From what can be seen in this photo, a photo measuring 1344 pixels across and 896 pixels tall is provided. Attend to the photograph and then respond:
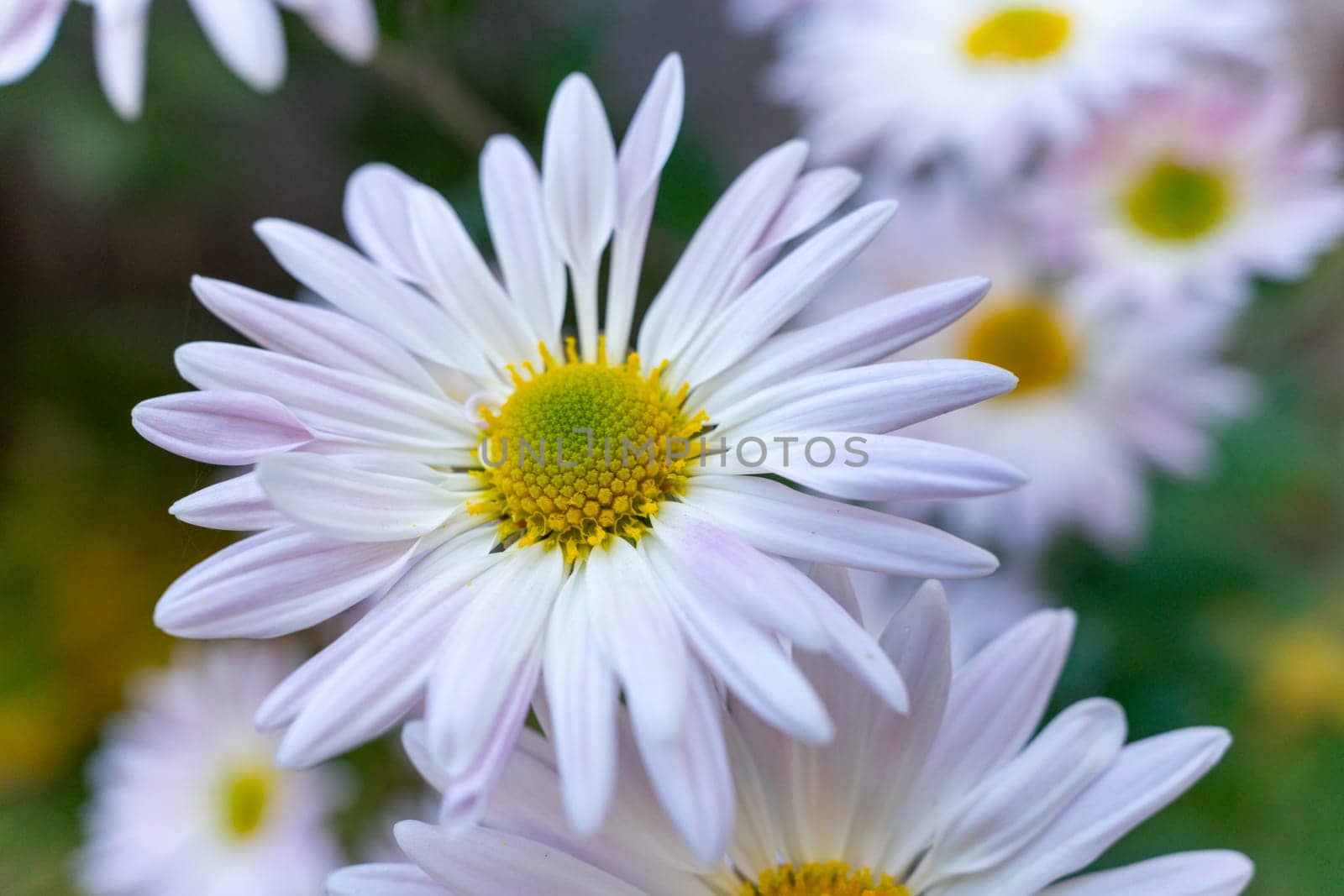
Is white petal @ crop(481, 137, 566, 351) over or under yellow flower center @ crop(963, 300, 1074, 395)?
under

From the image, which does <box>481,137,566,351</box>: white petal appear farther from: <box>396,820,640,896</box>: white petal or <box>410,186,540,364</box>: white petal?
<box>396,820,640,896</box>: white petal

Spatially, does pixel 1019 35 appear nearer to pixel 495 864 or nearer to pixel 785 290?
pixel 785 290

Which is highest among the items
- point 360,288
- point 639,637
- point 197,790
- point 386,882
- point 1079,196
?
point 1079,196

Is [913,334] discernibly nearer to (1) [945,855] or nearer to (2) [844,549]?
(2) [844,549]

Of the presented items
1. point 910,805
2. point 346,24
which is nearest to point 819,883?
point 910,805

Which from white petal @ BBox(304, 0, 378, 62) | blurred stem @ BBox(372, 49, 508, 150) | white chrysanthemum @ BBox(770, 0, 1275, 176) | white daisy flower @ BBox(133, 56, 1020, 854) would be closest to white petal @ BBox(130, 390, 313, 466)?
white daisy flower @ BBox(133, 56, 1020, 854)
